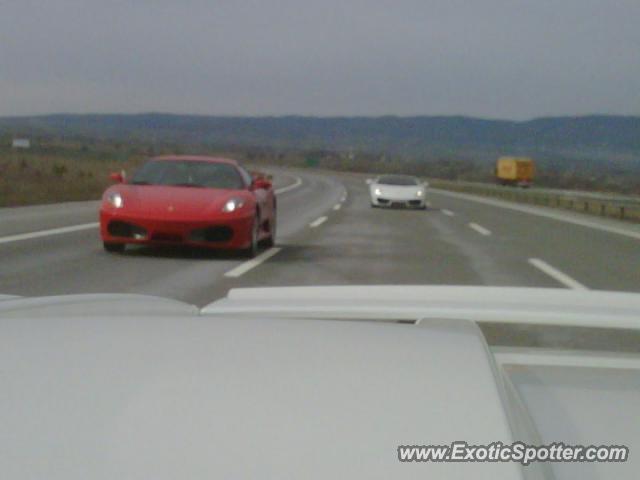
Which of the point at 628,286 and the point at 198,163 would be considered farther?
the point at 198,163

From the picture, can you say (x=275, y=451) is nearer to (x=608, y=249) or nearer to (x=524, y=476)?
(x=524, y=476)

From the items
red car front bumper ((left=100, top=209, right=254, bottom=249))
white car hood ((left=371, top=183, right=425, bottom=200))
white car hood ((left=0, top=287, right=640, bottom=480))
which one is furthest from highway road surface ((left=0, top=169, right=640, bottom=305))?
white car hood ((left=371, top=183, right=425, bottom=200))

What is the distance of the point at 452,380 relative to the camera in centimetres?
172

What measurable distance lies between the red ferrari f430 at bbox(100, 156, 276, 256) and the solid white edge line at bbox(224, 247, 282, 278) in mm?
225

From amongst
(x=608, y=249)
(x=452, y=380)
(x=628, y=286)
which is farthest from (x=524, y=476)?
(x=608, y=249)

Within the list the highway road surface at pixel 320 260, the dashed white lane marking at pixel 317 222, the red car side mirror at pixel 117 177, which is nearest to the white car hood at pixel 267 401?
the highway road surface at pixel 320 260

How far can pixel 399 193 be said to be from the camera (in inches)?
1277

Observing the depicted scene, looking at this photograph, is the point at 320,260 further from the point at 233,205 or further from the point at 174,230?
the point at 174,230

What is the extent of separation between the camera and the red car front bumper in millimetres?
13016

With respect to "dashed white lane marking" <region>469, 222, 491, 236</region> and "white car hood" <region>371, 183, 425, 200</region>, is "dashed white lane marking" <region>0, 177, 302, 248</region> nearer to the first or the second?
"dashed white lane marking" <region>469, 222, 491, 236</region>

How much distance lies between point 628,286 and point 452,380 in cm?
1073

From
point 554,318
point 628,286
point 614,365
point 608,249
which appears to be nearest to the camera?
point 614,365

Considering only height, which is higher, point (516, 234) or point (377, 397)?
point (377, 397)

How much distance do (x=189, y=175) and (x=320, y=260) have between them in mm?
2327
